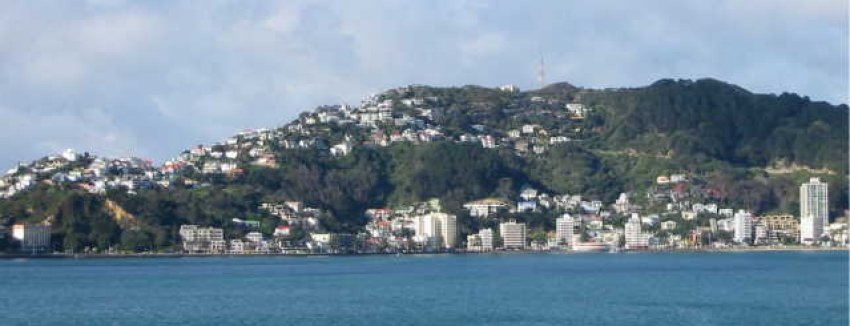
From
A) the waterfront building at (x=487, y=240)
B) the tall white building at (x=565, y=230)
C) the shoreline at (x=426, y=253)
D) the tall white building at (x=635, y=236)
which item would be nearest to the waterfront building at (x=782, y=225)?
the shoreline at (x=426, y=253)

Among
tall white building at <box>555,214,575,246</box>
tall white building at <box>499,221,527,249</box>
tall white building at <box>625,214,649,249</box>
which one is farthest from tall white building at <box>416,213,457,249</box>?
tall white building at <box>625,214,649,249</box>

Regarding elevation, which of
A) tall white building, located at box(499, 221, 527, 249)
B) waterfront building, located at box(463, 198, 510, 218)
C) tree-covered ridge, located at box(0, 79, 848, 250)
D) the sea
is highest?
tree-covered ridge, located at box(0, 79, 848, 250)

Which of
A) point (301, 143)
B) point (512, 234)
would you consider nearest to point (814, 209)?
point (512, 234)

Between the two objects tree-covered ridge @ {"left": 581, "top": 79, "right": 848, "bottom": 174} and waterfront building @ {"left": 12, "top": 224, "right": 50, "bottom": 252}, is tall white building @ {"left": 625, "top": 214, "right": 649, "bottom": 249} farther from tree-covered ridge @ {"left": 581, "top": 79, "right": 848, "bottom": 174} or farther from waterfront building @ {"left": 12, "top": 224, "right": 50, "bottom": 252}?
waterfront building @ {"left": 12, "top": 224, "right": 50, "bottom": 252}

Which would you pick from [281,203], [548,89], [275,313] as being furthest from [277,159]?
[275,313]

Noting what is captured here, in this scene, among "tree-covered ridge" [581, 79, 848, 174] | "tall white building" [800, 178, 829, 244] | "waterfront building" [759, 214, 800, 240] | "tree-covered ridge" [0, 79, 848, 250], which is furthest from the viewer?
"tree-covered ridge" [581, 79, 848, 174]

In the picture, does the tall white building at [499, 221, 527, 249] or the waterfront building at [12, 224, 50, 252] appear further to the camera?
the tall white building at [499, 221, 527, 249]

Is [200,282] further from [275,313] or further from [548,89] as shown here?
[548,89]
